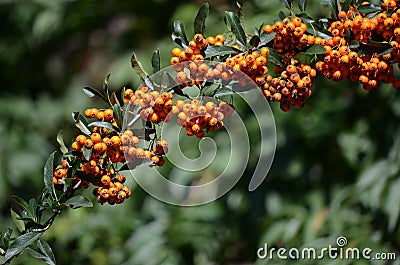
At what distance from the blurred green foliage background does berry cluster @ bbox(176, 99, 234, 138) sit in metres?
0.79

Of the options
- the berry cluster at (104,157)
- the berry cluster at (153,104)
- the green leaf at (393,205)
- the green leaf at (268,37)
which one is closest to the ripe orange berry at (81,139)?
the berry cluster at (104,157)

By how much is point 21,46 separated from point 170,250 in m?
1.50

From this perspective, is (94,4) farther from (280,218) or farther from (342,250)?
(342,250)

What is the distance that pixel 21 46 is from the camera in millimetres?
3029

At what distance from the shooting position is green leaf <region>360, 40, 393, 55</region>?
1.02m

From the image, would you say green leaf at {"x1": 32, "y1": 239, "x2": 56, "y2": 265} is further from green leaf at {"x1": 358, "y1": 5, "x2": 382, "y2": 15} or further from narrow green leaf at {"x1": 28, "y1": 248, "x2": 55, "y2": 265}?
green leaf at {"x1": 358, "y1": 5, "x2": 382, "y2": 15}

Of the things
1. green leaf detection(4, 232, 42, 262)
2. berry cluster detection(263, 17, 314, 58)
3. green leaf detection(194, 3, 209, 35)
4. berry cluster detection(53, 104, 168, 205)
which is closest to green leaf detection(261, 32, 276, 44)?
berry cluster detection(263, 17, 314, 58)

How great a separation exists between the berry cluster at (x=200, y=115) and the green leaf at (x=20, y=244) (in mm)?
Answer: 313

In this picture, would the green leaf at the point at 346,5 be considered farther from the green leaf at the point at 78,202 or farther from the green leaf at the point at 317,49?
the green leaf at the point at 78,202

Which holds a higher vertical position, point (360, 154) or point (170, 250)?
point (360, 154)

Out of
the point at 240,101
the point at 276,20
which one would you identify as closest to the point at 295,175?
the point at 240,101

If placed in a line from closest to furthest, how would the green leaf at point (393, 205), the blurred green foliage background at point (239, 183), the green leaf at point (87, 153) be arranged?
the green leaf at point (87, 153)
the green leaf at point (393, 205)
the blurred green foliage background at point (239, 183)

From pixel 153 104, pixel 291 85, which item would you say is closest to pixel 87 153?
pixel 153 104

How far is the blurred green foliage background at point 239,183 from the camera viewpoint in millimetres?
1903
